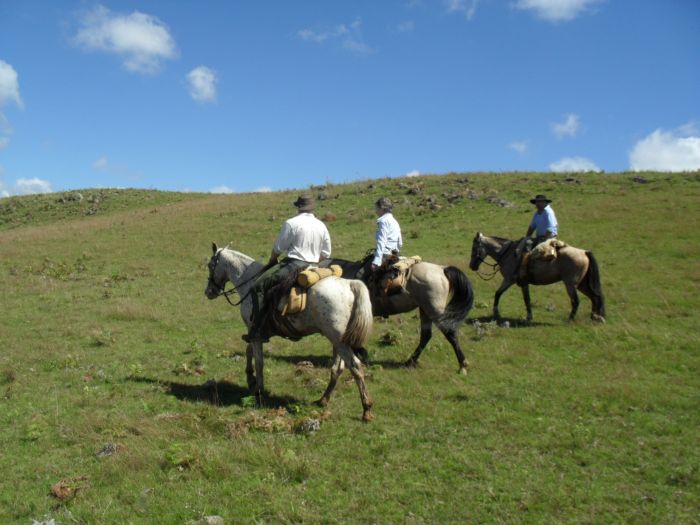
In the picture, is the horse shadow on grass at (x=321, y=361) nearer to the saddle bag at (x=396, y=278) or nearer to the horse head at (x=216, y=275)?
the saddle bag at (x=396, y=278)

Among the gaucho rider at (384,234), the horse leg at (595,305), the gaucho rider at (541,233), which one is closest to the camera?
the gaucho rider at (384,234)

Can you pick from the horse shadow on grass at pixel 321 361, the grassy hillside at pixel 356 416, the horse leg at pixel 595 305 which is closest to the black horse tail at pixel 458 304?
the grassy hillside at pixel 356 416

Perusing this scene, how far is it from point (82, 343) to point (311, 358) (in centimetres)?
631

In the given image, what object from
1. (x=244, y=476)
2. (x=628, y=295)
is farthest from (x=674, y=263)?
(x=244, y=476)

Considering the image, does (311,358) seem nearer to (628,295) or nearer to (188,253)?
(628,295)

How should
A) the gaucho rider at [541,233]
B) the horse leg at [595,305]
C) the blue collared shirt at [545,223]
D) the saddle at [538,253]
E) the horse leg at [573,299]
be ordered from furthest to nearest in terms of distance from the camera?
1. the blue collared shirt at [545,223]
2. the gaucho rider at [541,233]
3. the saddle at [538,253]
4. the horse leg at [573,299]
5. the horse leg at [595,305]

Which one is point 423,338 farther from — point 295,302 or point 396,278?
point 295,302

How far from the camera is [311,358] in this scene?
11414mm

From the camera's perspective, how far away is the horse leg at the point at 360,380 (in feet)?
25.3

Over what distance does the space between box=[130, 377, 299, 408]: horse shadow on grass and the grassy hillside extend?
2.0 inches

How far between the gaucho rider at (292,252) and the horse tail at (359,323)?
43.7 inches

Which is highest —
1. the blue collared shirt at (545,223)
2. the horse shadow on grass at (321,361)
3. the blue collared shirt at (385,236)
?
the blue collared shirt at (545,223)

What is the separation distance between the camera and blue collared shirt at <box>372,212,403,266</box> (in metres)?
9.93

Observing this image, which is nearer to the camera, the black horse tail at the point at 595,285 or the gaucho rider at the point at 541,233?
the black horse tail at the point at 595,285
